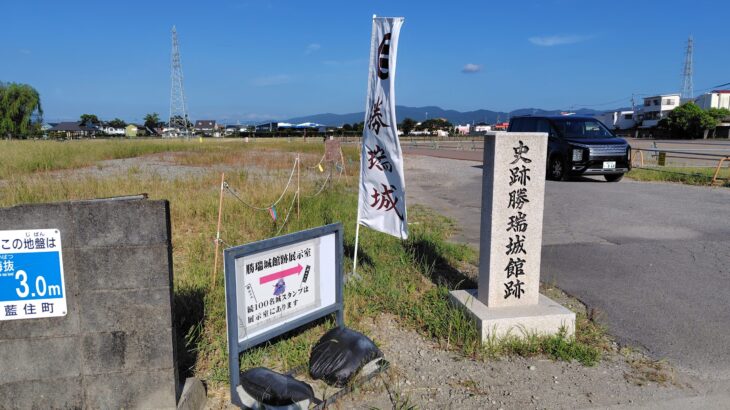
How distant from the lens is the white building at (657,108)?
81562 mm

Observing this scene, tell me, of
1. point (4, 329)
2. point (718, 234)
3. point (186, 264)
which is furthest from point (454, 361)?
point (718, 234)

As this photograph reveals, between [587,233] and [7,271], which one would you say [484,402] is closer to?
[7,271]

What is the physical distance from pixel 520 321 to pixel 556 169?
10.9 metres

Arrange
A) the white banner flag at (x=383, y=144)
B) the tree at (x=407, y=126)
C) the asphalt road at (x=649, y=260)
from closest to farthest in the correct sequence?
the asphalt road at (x=649, y=260) → the white banner flag at (x=383, y=144) → the tree at (x=407, y=126)

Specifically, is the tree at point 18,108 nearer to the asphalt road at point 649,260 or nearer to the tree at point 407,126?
the tree at point 407,126

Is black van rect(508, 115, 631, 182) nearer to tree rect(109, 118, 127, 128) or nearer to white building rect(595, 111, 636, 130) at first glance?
white building rect(595, 111, 636, 130)

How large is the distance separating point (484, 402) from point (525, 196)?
1.69m

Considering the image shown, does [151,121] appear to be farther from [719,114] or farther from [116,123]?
[719,114]

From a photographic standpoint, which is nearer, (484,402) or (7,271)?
(7,271)

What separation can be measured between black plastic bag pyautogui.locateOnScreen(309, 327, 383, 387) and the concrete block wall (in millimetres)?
917

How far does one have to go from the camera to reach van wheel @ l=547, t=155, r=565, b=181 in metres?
13.6

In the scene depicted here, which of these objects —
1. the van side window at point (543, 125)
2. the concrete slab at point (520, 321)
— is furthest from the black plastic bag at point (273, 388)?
the van side window at point (543, 125)

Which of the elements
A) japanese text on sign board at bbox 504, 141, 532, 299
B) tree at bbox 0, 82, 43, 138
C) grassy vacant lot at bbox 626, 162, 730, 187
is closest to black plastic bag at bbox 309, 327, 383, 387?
japanese text on sign board at bbox 504, 141, 532, 299

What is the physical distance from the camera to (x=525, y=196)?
13.3ft
